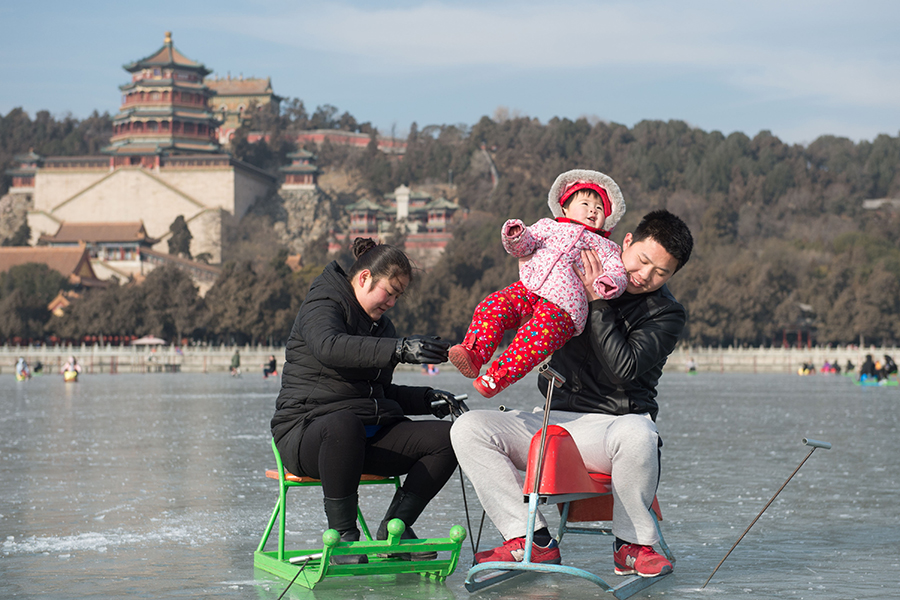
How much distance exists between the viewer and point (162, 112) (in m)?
81.3

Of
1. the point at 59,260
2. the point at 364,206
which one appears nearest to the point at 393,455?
the point at 59,260

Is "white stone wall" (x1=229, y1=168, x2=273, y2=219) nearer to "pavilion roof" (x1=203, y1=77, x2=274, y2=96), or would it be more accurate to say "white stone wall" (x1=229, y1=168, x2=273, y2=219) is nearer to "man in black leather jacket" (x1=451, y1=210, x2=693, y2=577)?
"pavilion roof" (x1=203, y1=77, x2=274, y2=96)

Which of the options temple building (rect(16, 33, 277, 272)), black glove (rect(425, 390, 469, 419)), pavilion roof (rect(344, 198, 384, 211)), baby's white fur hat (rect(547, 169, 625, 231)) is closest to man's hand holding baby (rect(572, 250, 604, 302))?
baby's white fur hat (rect(547, 169, 625, 231))

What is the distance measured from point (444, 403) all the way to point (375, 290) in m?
0.52

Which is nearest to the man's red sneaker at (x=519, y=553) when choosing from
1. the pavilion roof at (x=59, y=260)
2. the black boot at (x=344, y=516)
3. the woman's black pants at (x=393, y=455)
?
the woman's black pants at (x=393, y=455)

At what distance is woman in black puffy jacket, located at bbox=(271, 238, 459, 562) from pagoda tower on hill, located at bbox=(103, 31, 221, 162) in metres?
79.6

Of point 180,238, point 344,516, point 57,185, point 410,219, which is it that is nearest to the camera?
point 344,516

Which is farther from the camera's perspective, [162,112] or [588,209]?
[162,112]

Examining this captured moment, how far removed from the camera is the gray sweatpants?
3.81 metres

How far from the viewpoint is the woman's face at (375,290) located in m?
4.05

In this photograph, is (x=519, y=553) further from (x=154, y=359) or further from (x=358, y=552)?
(x=154, y=359)

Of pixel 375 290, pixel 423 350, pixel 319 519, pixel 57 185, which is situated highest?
pixel 57 185

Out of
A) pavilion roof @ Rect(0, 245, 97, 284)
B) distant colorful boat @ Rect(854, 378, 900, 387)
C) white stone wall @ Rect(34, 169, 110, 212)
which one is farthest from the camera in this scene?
white stone wall @ Rect(34, 169, 110, 212)

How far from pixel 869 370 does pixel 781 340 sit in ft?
112
